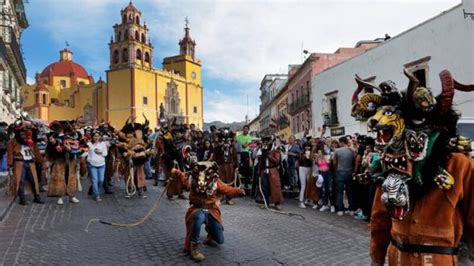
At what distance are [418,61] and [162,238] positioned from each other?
16.5 meters

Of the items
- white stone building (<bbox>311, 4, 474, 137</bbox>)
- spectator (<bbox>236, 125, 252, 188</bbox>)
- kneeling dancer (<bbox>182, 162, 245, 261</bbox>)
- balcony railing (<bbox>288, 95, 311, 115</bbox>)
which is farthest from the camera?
→ balcony railing (<bbox>288, 95, 311, 115</bbox>)

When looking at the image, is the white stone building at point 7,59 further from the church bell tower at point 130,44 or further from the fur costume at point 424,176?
the church bell tower at point 130,44

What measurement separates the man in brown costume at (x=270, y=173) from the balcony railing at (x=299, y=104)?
82.9 feet

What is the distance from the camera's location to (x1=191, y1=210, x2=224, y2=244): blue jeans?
585 cm

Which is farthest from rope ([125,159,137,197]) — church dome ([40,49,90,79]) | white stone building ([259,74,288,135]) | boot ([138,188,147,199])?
church dome ([40,49,90,79])

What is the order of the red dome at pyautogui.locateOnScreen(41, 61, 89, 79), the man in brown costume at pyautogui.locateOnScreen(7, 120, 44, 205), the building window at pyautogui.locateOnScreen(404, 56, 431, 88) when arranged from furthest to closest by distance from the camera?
the red dome at pyautogui.locateOnScreen(41, 61, 89, 79) < the building window at pyautogui.locateOnScreen(404, 56, 431, 88) < the man in brown costume at pyautogui.locateOnScreen(7, 120, 44, 205)

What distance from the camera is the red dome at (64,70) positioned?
80.3 meters

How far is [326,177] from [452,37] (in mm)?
10699

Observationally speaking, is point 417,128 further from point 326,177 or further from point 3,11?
point 3,11

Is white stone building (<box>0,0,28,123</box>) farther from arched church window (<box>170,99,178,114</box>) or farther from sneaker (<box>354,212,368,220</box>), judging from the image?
arched church window (<box>170,99,178,114</box>)

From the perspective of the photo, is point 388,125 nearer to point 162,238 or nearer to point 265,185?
point 162,238

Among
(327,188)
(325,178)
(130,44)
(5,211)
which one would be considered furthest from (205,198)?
(130,44)

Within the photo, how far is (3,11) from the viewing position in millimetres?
26469

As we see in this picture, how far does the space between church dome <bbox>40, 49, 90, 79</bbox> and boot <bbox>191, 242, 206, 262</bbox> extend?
3212 inches
